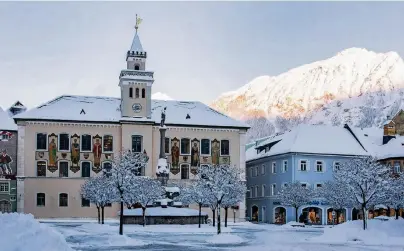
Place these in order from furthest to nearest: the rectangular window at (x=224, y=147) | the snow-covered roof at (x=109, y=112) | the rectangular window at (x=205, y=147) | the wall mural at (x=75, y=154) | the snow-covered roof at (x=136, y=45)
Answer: the snow-covered roof at (x=136, y=45) → the rectangular window at (x=224, y=147) → the rectangular window at (x=205, y=147) → the snow-covered roof at (x=109, y=112) → the wall mural at (x=75, y=154)

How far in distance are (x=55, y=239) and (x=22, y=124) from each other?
5178cm

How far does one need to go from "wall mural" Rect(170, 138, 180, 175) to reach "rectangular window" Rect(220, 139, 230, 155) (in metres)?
5.65

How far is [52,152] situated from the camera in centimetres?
7575

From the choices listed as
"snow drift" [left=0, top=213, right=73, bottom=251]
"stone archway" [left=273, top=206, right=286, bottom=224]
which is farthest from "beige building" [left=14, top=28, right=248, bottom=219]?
"snow drift" [left=0, top=213, right=73, bottom=251]

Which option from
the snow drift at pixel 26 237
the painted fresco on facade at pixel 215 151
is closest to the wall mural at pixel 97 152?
the painted fresco on facade at pixel 215 151

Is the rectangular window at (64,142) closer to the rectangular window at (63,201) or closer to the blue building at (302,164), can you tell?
the rectangular window at (63,201)

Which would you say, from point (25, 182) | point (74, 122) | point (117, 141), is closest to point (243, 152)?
point (117, 141)

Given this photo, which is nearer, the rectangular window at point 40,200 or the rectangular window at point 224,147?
the rectangular window at point 40,200

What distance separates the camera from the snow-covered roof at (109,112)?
252ft

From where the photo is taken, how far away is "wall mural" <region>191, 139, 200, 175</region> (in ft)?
263

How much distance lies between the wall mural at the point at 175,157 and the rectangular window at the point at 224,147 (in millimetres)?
5654

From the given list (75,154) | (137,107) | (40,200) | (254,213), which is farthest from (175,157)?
(40,200)

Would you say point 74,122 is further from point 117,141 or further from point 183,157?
point 183,157

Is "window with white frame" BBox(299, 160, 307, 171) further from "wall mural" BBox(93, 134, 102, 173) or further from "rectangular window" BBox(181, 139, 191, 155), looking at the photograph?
"wall mural" BBox(93, 134, 102, 173)
